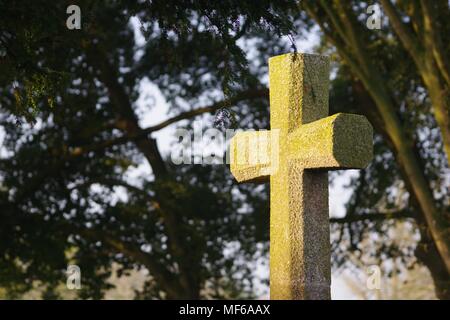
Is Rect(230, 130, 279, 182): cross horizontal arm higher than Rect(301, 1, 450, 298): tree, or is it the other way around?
Rect(301, 1, 450, 298): tree

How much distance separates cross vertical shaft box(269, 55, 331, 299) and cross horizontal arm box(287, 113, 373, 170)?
17 cm

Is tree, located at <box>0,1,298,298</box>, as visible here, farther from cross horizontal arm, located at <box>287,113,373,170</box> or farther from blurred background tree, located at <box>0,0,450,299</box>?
cross horizontal arm, located at <box>287,113,373,170</box>

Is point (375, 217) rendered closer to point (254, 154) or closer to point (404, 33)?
point (404, 33)

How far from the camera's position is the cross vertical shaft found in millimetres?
4875

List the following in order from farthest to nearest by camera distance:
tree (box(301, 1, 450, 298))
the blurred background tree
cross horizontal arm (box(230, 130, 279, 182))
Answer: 1. the blurred background tree
2. tree (box(301, 1, 450, 298))
3. cross horizontal arm (box(230, 130, 279, 182))

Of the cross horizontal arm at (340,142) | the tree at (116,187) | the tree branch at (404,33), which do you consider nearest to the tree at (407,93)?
the tree branch at (404,33)

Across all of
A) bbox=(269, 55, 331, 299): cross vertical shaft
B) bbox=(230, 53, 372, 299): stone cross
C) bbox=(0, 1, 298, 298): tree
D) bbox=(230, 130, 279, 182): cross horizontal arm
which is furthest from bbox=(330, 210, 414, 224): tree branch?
bbox=(269, 55, 331, 299): cross vertical shaft

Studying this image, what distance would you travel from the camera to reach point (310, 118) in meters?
5.21

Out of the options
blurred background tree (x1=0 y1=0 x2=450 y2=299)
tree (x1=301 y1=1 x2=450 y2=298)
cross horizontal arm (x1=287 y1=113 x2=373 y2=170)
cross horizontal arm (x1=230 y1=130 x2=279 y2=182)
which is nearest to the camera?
cross horizontal arm (x1=287 y1=113 x2=373 y2=170)

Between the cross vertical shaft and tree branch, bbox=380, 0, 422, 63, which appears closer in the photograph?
the cross vertical shaft

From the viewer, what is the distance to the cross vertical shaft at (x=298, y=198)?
4.88 metres
